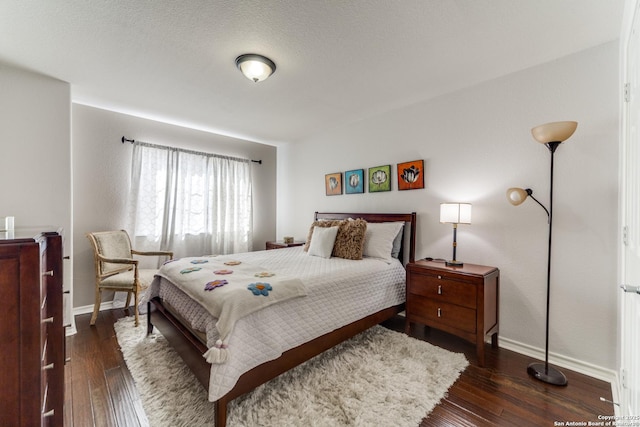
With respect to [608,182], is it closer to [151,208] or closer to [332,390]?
[332,390]

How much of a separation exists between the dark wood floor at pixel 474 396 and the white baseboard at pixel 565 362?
0.06 meters

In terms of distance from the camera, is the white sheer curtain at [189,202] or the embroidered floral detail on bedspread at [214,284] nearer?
the embroidered floral detail on bedspread at [214,284]

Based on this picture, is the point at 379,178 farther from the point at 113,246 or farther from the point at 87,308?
the point at 87,308

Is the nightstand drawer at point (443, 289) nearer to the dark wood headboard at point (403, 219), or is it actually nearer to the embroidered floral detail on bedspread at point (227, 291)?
the dark wood headboard at point (403, 219)

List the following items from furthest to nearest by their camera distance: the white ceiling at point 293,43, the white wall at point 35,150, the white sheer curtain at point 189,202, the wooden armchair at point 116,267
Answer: the white sheer curtain at point 189,202
the wooden armchair at point 116,267
the white wall at point 35,150
the white ceiling at point 293,43

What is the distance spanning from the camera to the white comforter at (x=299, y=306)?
1569 mm

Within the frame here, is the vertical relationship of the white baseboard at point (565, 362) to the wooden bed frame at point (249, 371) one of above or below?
below

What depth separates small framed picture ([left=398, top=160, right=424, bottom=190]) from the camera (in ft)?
10.1

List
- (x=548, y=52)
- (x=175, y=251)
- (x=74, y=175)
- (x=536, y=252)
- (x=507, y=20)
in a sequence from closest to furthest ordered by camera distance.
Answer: (x=507, y=20) → (x=548, y=52) → (x=536, y=252) → (x=74, y=175) → (x=175, y=251)

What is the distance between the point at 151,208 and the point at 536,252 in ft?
14.4

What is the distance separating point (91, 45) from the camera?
6.81ft

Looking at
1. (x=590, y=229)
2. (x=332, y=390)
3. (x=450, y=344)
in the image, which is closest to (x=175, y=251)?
(x=332, y=390)

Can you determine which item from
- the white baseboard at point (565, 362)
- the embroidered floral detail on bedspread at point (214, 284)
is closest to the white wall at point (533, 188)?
the white baseboard at point (565, 362)

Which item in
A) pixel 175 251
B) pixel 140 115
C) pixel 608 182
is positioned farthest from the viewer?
pixel 175 251
